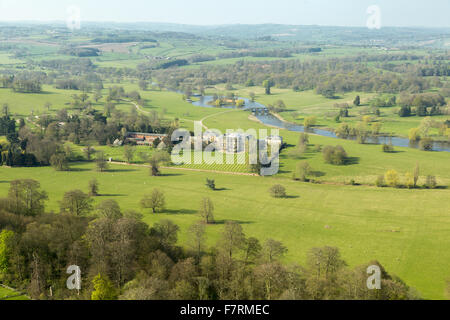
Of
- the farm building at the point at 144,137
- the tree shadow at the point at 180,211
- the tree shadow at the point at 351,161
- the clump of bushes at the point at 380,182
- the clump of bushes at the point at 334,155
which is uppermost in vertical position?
the farm building at the point at 144,137

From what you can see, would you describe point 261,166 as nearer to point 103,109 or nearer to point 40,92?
point 103,109

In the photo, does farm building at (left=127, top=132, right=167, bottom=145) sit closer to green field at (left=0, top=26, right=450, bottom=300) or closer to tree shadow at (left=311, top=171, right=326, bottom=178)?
green field at (left=0, top=26, right=450, bottom=300)

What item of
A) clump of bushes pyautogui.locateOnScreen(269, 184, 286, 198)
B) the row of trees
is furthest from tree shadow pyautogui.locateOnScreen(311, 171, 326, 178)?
clump of bushes pyautogui.locateOnScreen(269, 184, 286, 198)

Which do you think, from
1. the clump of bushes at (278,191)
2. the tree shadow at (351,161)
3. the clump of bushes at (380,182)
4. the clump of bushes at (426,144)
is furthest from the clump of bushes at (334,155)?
the clump of bushes at (278,191)

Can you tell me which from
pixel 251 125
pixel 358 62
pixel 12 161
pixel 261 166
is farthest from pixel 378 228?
pixel 358 62

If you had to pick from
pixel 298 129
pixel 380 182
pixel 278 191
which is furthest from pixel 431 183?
pixel 298 129

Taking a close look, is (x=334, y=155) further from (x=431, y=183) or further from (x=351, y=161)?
(x=431, y=183)

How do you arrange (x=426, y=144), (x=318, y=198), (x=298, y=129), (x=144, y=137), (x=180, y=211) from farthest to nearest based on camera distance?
(x=298, y=129) → (x=144, y=137) → (x=426, y=144) → (x=318, y=198) → (x=180, y=211)

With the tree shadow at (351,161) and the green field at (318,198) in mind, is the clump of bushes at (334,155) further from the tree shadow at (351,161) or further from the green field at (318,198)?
the green field at (318,198)
